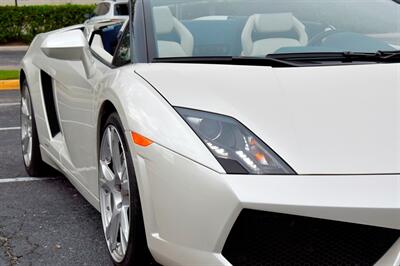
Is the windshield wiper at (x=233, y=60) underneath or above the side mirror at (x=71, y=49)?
above

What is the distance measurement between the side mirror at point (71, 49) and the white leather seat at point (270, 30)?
0.88 meters

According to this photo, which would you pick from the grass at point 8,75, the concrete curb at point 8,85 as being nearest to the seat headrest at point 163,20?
the concrete curb at point 8,85

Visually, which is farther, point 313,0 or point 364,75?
point 313,0

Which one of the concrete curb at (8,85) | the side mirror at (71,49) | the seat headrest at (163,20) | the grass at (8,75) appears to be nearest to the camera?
the seat headrest at (163,20)

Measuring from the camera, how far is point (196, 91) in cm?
261

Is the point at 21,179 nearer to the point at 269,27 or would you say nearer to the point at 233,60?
the point at 269,27

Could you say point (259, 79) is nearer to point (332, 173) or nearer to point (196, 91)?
point (196, 91)

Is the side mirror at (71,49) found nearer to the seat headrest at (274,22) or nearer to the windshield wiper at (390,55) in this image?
the seat headrest at (274,22)

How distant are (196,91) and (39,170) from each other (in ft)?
8.46

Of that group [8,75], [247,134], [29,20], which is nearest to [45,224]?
[247,134]

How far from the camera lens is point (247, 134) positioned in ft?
7.92

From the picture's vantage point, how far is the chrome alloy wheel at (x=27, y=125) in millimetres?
4852

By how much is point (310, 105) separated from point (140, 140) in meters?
0.68

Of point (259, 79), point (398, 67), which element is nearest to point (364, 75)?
point (398, 67)
